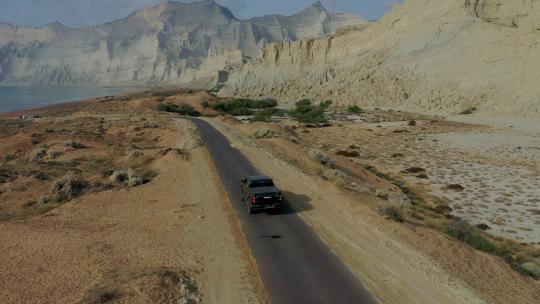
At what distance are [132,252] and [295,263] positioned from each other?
6.57 m

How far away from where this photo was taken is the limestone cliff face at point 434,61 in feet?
Answer: 260

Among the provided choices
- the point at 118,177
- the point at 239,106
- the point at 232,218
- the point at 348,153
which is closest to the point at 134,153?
the point at 118,177

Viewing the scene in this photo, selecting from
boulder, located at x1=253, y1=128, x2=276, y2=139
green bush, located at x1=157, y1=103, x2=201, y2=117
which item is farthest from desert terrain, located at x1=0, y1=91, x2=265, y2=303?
green bush, located at x1=157, y1=103, x2=201, y2=117

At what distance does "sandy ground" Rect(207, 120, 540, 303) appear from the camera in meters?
14.0

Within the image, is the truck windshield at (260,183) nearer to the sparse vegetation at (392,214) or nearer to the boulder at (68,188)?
the sparse vegetation at (392,214)

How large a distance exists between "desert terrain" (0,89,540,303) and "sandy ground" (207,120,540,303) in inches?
2.7

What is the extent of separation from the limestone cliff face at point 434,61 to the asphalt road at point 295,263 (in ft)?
216

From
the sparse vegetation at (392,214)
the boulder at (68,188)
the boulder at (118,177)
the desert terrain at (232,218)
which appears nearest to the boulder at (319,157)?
the desert terrain at (232,218)

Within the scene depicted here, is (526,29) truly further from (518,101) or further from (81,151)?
(81,151)

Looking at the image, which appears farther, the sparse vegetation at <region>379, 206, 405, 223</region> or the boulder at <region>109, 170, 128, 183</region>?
the boulder at <region>109, 170, 128, 183</region>

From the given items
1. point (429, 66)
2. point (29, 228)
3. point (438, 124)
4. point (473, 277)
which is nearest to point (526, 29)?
point (429, 66)

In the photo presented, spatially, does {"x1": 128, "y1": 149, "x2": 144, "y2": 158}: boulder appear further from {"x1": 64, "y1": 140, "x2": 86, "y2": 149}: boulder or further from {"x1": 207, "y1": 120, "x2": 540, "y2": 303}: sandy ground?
{"x1": 207, "y1": 120, "x2": 540, "y2": 303}: sandy ground

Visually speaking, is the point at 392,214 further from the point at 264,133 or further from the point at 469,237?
the point at 264,133

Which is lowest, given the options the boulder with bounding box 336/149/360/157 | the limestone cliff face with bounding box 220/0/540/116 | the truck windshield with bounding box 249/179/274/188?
the boulder with bounding box 336/149/360/157
